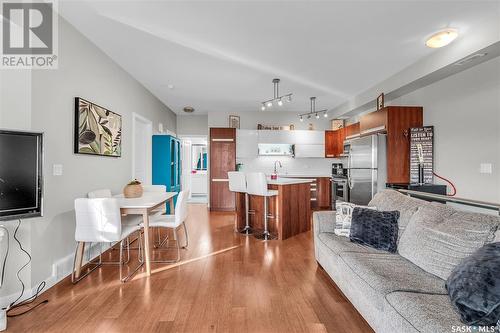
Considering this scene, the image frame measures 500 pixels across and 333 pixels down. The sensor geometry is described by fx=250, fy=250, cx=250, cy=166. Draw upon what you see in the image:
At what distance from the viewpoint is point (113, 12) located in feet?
8.17

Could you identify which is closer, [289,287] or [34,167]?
[34,167]

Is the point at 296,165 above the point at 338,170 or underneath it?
above

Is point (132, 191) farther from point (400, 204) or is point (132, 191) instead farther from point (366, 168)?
point (366, 168)

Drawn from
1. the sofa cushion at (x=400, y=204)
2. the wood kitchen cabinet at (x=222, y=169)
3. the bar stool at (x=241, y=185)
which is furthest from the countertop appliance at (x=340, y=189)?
the sofa cushion at (x=400, y=204)

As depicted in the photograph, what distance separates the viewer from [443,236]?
5.69ft

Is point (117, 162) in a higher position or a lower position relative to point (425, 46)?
lower

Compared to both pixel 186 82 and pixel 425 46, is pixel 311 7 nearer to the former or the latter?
pixel 425 46

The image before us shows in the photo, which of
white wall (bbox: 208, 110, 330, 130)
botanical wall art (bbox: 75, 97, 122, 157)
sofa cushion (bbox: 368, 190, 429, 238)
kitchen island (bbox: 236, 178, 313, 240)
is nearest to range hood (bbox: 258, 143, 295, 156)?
white wall (bbox: 208, 110, 330, 130)

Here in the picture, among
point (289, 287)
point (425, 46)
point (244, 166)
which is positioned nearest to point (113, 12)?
point (289, 287)

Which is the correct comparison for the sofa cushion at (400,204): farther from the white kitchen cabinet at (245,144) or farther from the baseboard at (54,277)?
the white kitchen cabinet at (245,144)

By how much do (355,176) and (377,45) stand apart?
255 cm

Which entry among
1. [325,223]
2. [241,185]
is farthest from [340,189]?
[325,223]

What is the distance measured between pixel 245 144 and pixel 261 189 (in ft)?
9.36

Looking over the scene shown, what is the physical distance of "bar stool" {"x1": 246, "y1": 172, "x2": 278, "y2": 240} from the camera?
3863mm
